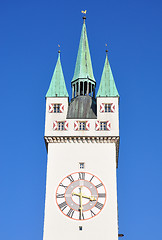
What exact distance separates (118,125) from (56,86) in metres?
6.09

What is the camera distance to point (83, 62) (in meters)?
48.7

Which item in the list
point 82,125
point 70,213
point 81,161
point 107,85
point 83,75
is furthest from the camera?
point 83,75

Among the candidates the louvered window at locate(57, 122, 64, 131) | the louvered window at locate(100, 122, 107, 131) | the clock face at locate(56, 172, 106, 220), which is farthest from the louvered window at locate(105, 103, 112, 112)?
the clock face at locate(56, 172, 106, 220)

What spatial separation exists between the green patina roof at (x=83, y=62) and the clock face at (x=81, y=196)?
31.9ft

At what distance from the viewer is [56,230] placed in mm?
39969

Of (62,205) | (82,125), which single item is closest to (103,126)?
(82,125)

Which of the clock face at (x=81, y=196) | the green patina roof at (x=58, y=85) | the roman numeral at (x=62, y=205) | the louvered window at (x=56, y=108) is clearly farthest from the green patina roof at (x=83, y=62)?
the roman numeral at (x=62, y=205)

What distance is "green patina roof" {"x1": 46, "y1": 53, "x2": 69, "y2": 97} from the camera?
149 ft

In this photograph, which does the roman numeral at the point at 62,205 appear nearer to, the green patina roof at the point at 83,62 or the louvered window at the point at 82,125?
the louvered window at the point at 82,125

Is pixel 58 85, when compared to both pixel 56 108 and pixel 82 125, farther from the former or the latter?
pixel 82 125

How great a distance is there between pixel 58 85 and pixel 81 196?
963cm

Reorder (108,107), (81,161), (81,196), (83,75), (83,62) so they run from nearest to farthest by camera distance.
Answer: (81,196) < (81,161) < (108,107) < (83,75) < (83,62)

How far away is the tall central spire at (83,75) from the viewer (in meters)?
47.6

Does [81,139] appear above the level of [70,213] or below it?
above
